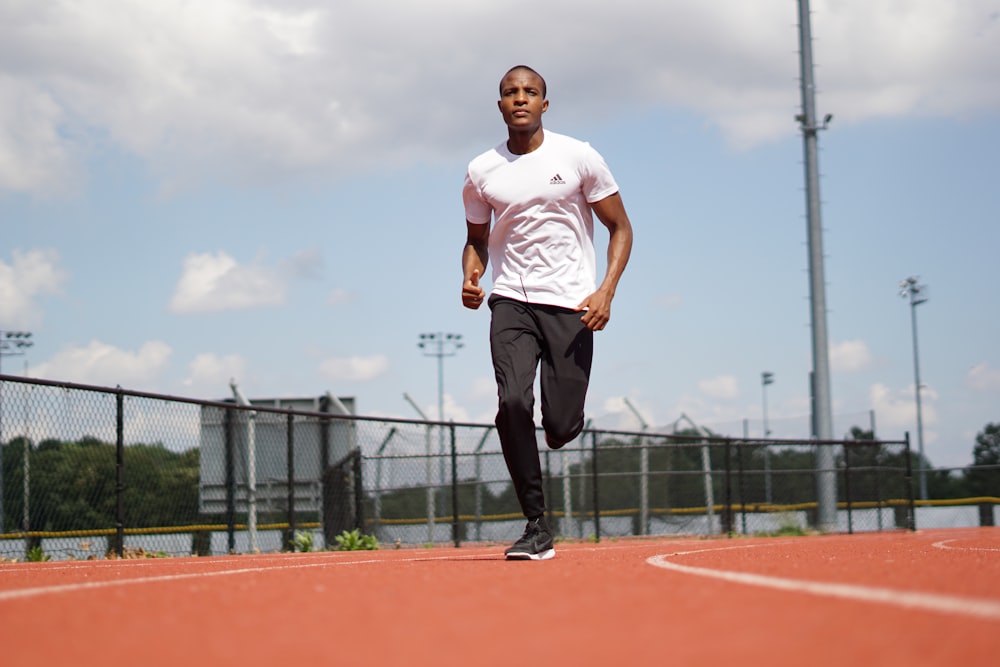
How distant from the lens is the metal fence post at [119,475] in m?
10.3

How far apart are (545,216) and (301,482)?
30.7 feet

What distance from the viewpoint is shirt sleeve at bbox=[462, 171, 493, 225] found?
19.3 ft

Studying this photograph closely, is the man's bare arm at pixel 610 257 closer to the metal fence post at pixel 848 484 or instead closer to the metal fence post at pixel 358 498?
the metal fence post at pixel 358 498

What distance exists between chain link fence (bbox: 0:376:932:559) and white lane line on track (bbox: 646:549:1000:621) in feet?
23.3

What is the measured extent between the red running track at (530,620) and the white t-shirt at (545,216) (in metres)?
1.89

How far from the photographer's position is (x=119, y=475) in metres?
10.4

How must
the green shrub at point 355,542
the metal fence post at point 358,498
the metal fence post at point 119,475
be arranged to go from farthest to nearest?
the metal fence post at point 358,498
the green shrub at point 355,542
the metal fence post at point 119,475

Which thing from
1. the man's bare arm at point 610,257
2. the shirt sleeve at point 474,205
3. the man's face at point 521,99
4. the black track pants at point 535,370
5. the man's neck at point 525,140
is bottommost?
the black track pants at point 535,370

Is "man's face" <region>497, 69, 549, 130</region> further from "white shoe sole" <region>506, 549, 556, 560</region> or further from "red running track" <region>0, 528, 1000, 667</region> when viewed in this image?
"red running track" <region>0, 528, 1000, 667</region>

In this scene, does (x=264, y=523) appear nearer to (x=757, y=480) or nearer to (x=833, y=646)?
(x=757, y=480)

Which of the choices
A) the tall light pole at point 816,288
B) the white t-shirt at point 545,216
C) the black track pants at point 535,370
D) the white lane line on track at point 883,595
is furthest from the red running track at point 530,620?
the tall light pole at point 816,288

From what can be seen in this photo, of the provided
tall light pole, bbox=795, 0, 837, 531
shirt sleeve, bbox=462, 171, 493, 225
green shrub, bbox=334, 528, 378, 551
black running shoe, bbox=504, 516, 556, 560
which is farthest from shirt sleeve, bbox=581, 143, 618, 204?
tall light pole, bbox=795, 0, 837, 531

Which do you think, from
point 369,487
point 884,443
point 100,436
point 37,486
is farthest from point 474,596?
point 884,443

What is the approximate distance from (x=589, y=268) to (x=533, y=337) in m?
0.48
